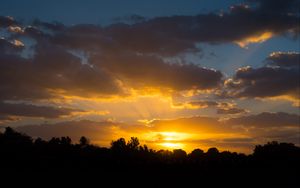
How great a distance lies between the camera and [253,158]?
107 meters

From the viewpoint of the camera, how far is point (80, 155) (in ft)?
275

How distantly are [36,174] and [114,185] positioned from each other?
11.4 meters

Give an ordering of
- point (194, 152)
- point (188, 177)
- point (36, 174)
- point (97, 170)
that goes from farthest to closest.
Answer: point (194, 152), point (188, 177), point (97, 170), point (36, 174)

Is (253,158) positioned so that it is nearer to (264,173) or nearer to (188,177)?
(264,173)

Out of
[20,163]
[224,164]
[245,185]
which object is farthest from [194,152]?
[20,163]

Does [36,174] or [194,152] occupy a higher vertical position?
[194,152]

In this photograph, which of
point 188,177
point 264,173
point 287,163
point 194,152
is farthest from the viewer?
point 194,152

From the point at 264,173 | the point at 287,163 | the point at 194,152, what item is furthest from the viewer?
the point at 194,152

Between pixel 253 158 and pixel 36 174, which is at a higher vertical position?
pixel 253 158

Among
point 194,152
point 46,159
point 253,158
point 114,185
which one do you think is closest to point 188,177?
point 114,185

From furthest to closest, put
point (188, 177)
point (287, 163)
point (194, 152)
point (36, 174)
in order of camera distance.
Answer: point (194, 152)
point (287, 163)
point (188, 177)
point (36, 174)

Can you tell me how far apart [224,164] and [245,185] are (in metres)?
14.2

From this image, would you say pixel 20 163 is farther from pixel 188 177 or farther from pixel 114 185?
pixel 188 177

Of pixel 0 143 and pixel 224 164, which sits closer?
pixel 0 143
